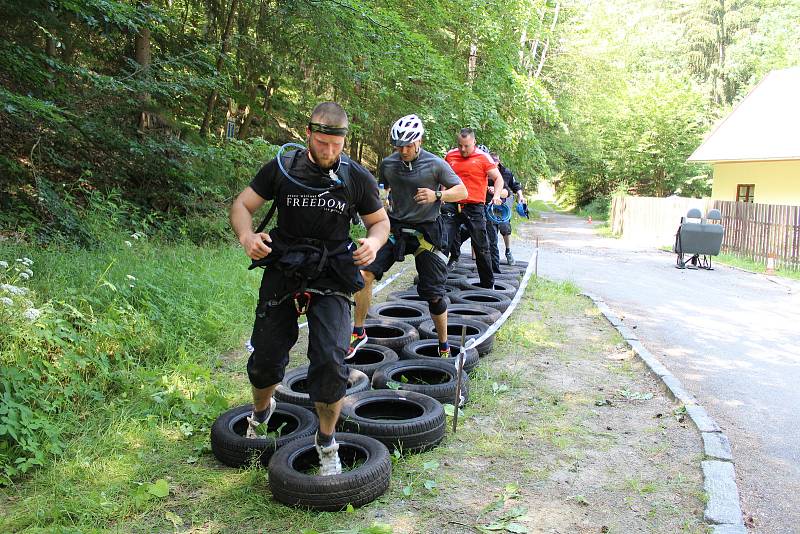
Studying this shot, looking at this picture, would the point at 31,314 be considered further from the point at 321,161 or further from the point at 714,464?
the point at 714,464

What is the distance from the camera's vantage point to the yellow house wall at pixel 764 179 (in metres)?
22.8

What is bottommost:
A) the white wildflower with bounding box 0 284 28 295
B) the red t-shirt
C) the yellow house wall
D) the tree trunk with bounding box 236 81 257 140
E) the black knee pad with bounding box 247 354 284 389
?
the black knee pad with bounding box 247 354 284 389

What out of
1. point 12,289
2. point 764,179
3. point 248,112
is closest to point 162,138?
point 248,112

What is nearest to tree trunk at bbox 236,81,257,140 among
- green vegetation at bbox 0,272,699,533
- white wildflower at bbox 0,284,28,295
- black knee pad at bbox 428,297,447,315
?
green vegetation at bbox 0,272,699,533

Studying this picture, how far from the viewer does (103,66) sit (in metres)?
11.1

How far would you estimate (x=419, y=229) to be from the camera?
5.95 metres

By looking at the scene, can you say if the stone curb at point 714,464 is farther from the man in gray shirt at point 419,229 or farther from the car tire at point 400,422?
the man in gray shirt at point 419,229

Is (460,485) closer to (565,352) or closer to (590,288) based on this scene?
(565,352)

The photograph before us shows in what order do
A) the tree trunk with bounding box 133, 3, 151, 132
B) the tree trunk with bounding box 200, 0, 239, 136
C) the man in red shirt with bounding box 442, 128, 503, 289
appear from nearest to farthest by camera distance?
1. the man in red shirt with bounding box 442, 128, 503, 289
2. the tree trunk with bounding box 133, 3, 151, 132
3. the tree trunk with bounding box 200, 0, 239, 136

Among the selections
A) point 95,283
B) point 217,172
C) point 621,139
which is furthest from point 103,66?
point 621,139

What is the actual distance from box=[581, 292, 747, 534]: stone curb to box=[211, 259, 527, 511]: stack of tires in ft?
5.61

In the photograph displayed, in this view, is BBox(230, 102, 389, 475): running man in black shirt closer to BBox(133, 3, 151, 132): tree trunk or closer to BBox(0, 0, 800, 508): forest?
BBox(0, 0, 800, 508): forest

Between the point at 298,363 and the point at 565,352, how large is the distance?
3.01m

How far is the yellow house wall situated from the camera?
74.8 ft
